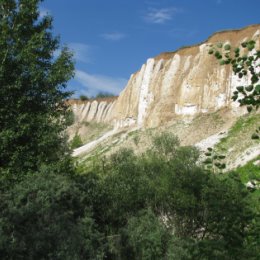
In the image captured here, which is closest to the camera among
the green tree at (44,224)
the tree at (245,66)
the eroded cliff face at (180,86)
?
the tree at (245,66)

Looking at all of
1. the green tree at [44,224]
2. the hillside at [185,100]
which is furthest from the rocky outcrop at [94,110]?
the green tree at [44,224]

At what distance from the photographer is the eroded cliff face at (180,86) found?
212ft

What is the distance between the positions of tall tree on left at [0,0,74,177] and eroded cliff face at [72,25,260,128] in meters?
40.0

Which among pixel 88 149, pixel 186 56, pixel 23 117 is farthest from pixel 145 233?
pixel 88 149

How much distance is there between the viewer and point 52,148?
1708 centimetres

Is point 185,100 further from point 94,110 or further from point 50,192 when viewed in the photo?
point 94,110

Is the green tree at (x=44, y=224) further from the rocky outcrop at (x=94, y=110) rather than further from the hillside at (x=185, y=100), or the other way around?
the rocky outcrop at (x=94, y=110)

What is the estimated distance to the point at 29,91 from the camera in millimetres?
17016

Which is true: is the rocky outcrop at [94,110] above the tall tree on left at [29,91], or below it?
above

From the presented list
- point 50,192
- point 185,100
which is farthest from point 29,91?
point 185,100

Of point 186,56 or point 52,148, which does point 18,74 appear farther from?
point 186,56

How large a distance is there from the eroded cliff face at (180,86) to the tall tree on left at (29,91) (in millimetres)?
39993

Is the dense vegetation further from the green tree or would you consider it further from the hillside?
the hillside

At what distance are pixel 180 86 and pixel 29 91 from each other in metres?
57.9
